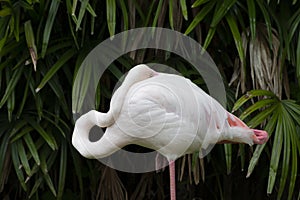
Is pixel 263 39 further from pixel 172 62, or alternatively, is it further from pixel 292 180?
pixel 292 180

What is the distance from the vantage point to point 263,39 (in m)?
1.90

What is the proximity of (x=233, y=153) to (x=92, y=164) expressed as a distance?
48cm

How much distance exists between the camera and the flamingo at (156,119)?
1058 mm

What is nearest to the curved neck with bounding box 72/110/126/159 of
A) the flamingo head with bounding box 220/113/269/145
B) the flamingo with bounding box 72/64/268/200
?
the flamingo with bounding box 72/64/268/200

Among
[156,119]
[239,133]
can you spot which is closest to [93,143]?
[156,119]

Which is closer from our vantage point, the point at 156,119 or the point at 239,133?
the point at 156,119

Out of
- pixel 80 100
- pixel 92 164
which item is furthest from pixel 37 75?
pixel 92 164

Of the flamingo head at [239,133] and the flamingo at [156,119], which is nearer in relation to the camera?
the flamingo at [156,119]

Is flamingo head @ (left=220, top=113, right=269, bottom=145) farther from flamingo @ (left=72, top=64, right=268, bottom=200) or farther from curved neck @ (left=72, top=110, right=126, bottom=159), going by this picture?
curved neck @ (left=72, top=110, right=126, bottom=159)

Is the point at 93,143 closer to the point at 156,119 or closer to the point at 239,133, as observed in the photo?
the point at 156,119

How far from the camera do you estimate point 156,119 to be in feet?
3.48

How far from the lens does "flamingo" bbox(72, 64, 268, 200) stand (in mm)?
1058

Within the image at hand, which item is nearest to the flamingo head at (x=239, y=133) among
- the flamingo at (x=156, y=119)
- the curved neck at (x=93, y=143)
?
the flamingo at (x=156, y=119)

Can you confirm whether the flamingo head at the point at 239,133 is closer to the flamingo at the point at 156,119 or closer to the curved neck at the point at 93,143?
the flamingo at the point at 156,119
